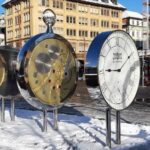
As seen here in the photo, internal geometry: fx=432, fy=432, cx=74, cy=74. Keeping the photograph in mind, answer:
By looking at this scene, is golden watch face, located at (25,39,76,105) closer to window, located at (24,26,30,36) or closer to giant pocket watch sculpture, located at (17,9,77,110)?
giant pocket watch sculpture, located at (17,9,77,110)

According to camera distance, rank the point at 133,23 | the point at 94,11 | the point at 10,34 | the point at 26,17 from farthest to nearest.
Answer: the point at 133,23
the point at 10,34
the point at 94,11
the point at 26,17

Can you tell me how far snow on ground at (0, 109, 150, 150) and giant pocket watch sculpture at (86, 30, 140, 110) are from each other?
75cm

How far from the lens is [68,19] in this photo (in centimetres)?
8412

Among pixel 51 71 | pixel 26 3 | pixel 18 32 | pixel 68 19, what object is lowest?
pixel 51 71

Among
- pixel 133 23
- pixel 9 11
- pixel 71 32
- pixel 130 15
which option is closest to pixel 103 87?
pixel 71 32

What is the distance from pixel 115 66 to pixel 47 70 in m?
1.83

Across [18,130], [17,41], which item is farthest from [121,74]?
[17,41]

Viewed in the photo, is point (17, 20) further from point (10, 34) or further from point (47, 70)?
point (47, 70)

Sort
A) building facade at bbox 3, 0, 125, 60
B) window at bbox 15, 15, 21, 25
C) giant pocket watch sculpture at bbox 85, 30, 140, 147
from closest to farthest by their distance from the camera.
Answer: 1. giant pocket watch sculpture at bbox 85, 30, 140, 147
2. building facade at bbox 3, 0, 125, 60
3. window at bbox 15, 15, 21, 25

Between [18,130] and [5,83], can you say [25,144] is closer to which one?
[18,130]

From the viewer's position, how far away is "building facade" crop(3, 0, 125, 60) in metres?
79.9

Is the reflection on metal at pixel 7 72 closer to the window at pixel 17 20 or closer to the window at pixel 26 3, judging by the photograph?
the window at pixel 26 3

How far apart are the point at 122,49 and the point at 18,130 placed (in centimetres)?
297

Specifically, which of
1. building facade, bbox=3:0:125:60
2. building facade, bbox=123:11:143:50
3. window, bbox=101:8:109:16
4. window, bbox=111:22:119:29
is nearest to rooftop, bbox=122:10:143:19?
building facade, bbox=123:11:143:50
